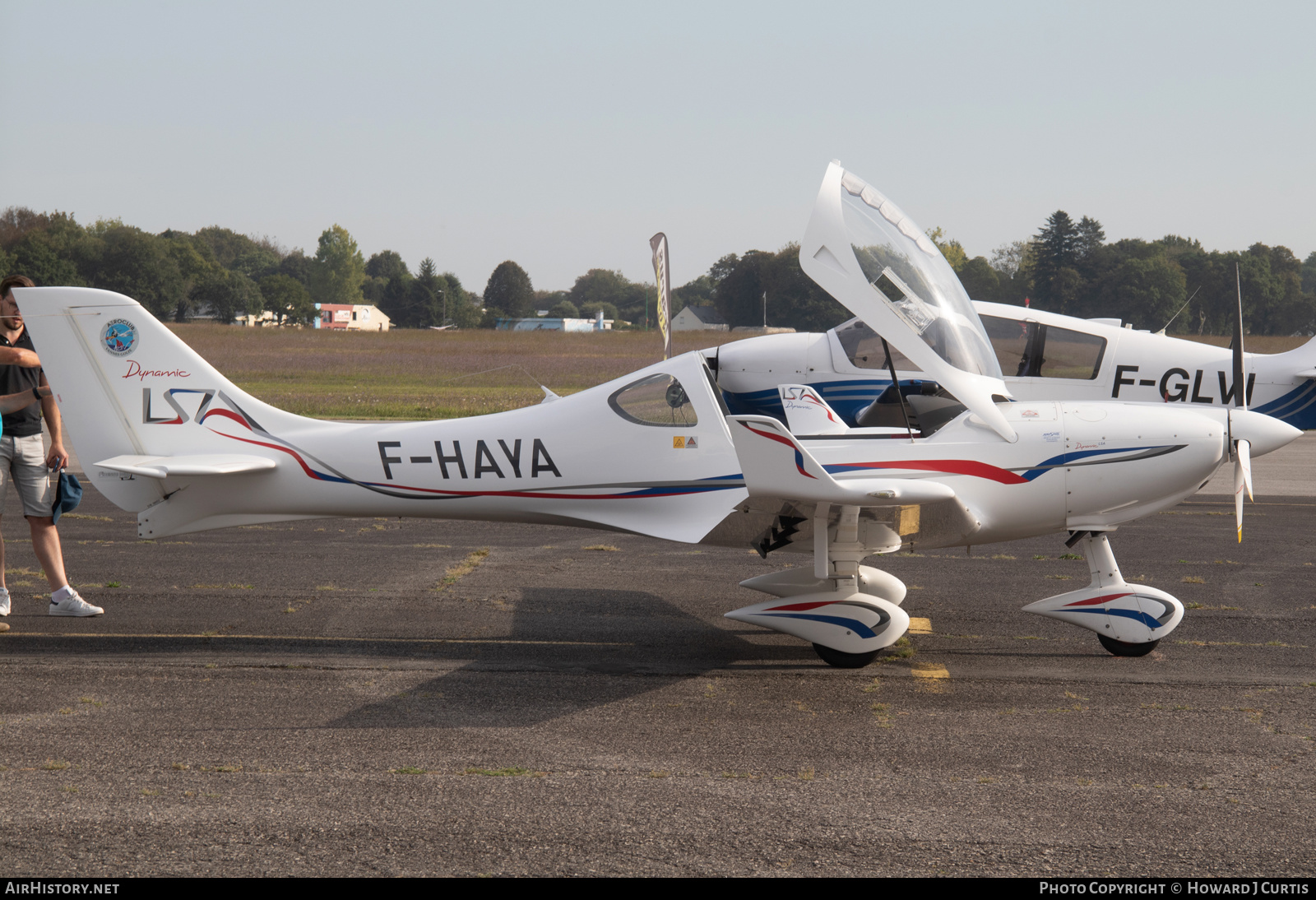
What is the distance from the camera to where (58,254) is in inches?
2840

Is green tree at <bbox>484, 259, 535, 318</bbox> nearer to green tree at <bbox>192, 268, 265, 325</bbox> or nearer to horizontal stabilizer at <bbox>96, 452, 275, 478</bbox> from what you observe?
green tree at <bbox>192, 268, 265, 325</bbox>

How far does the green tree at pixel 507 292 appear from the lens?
153m

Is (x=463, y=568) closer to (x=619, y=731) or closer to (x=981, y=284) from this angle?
(x=619, y=731)

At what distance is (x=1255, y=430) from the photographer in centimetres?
650

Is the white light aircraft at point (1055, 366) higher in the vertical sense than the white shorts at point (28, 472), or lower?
higher

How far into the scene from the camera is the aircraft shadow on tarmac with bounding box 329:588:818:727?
5453 millimetres

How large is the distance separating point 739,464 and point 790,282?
4891cm

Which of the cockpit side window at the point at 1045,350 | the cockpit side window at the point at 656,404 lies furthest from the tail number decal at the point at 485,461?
the cockpit side window at the point at 1045,350

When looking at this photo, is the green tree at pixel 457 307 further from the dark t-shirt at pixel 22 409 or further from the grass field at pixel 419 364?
the dark t-shirt at pixel 22 409

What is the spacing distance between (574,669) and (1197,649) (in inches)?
164

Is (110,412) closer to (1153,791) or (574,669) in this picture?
(574,669)

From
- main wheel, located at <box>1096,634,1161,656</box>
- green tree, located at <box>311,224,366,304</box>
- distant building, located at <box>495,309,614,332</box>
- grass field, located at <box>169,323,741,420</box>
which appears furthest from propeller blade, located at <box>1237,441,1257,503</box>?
green tree, located at <box>311,224,366,304</box>

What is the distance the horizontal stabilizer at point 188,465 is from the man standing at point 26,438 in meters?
0.37

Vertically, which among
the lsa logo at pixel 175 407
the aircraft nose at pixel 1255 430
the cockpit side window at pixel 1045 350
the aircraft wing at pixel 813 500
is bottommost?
the aircraft wing at pixel 813 500
